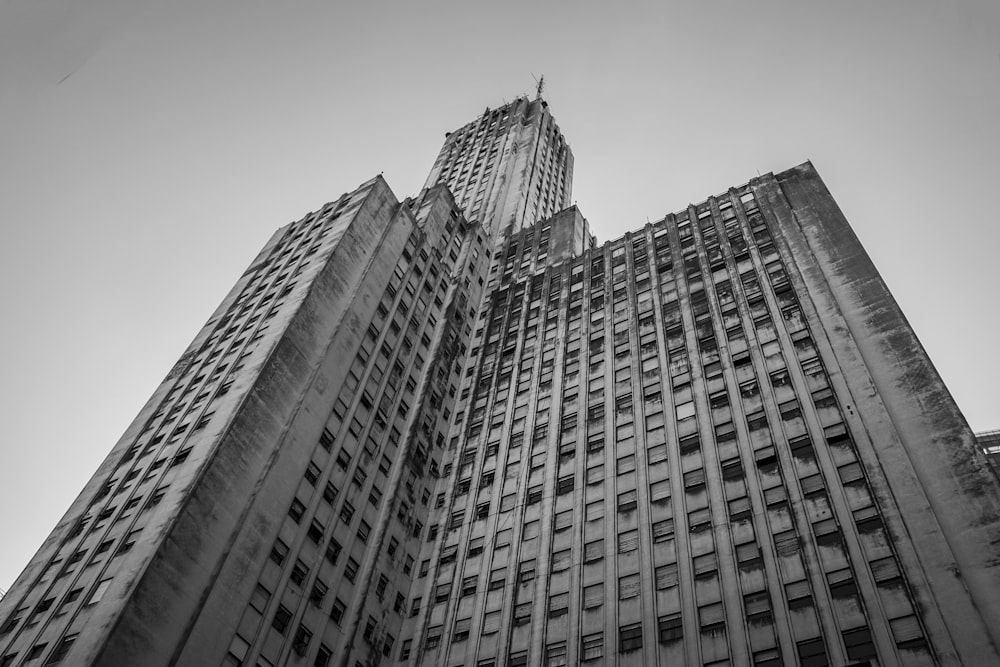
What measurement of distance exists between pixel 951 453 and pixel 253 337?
37.6 metres

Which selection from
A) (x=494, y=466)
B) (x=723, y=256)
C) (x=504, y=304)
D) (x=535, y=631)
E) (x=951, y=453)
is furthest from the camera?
(x=504, y=304)

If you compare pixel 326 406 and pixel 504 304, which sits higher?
pixel 504 304

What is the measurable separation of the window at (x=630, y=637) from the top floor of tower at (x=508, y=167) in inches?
2014

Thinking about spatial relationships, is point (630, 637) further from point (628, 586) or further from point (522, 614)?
point (522, 614)

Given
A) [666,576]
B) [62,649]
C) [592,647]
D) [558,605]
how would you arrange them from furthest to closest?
[558,605] < [666,576] < [592,647] < [62,649]

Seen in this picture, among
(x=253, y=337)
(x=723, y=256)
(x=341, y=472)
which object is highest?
(x=723, y=256)

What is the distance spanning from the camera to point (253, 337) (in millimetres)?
48625

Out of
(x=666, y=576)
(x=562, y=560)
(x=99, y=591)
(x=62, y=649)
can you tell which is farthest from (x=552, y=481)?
(x=62, y=649)

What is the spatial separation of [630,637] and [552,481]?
454 inches

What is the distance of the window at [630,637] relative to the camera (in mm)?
33781

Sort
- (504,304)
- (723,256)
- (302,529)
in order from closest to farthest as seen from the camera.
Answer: (302,529) → (723,256) → (504,304)

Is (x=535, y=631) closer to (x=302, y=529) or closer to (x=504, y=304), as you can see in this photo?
(x=302, y=529)

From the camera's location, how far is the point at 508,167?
309 ft

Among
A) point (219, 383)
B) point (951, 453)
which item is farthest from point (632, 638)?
point (219, 383)
